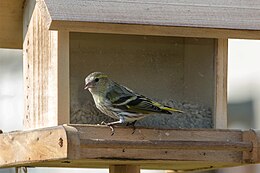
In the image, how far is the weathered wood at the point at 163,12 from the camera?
569 cm

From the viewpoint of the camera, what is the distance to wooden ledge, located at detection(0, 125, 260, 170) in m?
5.45

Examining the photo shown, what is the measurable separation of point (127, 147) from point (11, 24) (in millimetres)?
1779

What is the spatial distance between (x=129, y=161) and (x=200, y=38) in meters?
0.94

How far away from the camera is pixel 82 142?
5.41m

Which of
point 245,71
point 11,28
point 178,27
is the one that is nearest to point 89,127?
point 178,27

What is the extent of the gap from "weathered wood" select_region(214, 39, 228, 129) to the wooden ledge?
27 centimetres

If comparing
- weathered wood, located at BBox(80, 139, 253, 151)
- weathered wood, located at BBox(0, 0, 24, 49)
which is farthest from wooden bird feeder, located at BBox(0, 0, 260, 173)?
weathered wood, located at BBox(0, 0, 24, 49)

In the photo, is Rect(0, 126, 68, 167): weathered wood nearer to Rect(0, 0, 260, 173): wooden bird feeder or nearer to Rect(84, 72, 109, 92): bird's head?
Rect(0, 0, 260, 173): wooden bird feeder

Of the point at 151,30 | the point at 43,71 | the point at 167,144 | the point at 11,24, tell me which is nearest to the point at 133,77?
the point at 151,30

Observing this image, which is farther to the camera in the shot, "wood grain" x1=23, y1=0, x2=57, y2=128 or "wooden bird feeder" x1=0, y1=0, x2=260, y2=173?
"wood grain" x1=23, y1=0, x2=57, y2=128

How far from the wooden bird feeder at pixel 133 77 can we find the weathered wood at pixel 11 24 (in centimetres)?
31

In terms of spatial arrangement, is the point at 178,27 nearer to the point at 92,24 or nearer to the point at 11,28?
the point at 92,24

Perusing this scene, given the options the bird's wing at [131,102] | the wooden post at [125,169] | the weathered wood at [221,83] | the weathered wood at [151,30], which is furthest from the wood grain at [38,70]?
the weathered wood at [221,83]

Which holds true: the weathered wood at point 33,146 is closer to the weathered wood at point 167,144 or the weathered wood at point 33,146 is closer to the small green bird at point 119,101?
the weathered wood at point 167,144
